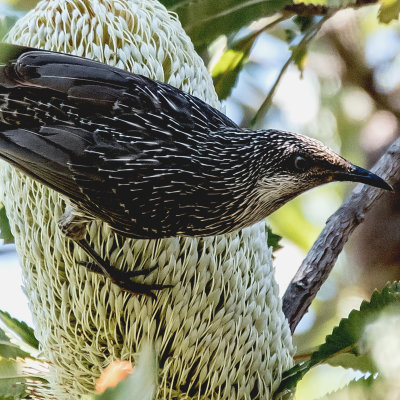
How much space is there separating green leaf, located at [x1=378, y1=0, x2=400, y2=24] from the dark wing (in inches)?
36.4

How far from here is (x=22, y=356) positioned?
8.16 ft

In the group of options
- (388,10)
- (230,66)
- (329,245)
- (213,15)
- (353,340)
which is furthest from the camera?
(230,66)

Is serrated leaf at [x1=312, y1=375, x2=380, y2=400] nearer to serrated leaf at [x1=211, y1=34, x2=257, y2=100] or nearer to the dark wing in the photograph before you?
the dark wing

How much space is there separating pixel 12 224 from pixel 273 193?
32.1 inches

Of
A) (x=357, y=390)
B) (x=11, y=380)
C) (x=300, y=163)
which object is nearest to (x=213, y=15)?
(x=300, y=163)

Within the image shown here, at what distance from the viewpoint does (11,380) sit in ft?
7.91

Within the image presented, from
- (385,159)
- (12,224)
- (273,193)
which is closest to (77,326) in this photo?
(12,224)

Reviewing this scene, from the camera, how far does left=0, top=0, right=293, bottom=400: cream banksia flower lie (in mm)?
2113

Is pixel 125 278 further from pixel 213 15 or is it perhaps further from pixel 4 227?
pixel 213 15

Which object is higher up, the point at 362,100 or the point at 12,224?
the point at 362,100

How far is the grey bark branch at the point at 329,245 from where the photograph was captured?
7.73ft

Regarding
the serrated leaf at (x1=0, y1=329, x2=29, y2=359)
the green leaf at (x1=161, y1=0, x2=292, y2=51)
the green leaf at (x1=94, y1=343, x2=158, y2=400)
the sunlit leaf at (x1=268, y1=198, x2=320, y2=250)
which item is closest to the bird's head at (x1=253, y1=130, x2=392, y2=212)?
the green leaf at (x1=161, y1=0, x2=292, y2=51)

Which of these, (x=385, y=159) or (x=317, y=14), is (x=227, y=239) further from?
(x=317, y=14)

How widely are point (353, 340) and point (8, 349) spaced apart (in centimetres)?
117
